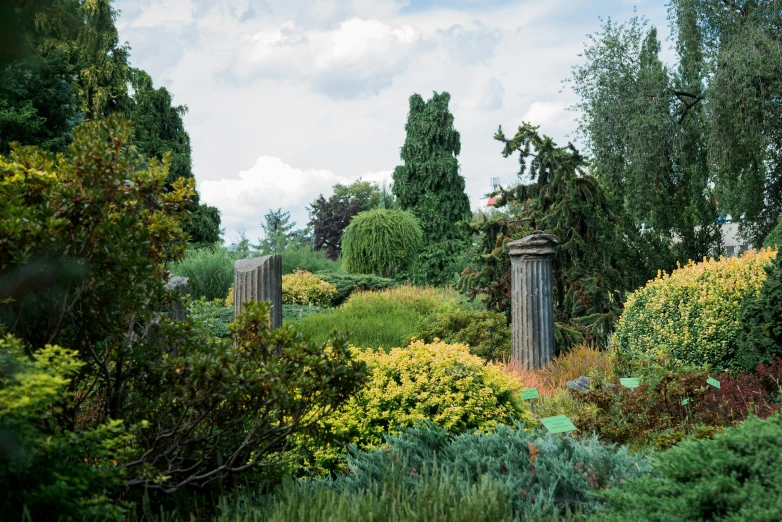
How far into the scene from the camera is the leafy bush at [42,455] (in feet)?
7.47

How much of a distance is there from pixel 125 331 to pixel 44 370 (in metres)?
0.92

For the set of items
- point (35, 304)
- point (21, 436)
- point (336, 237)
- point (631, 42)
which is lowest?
point (21, 436)

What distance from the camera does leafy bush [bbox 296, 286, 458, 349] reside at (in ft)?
34.2

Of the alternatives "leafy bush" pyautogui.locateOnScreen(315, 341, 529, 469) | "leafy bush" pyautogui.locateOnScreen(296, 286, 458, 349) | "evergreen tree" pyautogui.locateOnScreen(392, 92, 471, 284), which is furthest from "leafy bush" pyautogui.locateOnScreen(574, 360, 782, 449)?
"evergreen tree" pyautogui.locateOnScreen(392, 92, 471, 284)

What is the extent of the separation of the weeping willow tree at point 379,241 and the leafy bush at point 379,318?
4787 millimetres

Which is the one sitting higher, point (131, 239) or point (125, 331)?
point (131, 239)

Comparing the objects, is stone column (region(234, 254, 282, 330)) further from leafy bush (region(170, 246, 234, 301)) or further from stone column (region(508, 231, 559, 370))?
leafy bush (region(170, 246, 234, 301))

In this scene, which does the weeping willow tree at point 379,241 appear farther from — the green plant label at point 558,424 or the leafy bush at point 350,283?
the green plant label at point 558,424

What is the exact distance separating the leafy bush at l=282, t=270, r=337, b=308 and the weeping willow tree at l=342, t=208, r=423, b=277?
3899mm

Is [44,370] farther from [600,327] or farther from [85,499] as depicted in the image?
[600,327]

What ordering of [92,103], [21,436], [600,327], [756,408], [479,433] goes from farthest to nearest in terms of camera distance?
1. [92,103]
2. [600,327]
3. [756,408]
4. [479,433]
5. [21,436]

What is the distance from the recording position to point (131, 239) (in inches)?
117

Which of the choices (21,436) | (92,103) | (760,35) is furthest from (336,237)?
(21,436)

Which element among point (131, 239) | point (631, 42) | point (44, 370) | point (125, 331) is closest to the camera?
point (44, 370)
